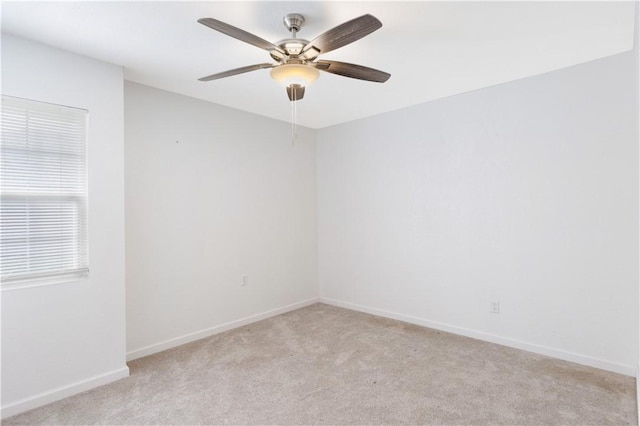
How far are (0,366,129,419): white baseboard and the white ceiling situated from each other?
237 centimetres

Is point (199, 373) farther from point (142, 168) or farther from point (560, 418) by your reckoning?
point (560, 418)

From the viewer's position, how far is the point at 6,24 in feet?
6.82

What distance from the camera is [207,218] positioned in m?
3.61

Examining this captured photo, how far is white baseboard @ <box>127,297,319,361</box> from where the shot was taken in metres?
3.08

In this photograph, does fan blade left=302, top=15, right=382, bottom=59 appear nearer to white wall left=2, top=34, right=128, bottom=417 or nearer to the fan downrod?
the fan downrod

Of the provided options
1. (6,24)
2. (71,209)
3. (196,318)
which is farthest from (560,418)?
(6,24)

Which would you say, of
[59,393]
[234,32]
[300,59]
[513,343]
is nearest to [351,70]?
[300,59]

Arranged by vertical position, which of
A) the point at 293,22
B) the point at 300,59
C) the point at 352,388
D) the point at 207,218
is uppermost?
the point at 293,22

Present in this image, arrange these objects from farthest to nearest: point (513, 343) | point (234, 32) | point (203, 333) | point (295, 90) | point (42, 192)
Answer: point (203, 333) → point (513, 343) → point (42, 192) → point (295, 90) → point (234, 32)

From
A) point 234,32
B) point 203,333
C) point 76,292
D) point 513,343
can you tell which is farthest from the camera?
point 203,333

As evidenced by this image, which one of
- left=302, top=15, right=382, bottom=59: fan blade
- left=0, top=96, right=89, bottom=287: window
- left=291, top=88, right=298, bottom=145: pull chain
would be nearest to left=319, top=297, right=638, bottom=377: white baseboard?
left=291, top=88, right=298, bottom=145: pull chain

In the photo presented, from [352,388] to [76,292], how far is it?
6.90 feet

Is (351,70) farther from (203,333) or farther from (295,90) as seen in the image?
(203,333)

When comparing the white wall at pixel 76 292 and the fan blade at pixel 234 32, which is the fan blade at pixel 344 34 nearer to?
the fan blade at pixel 234 32
